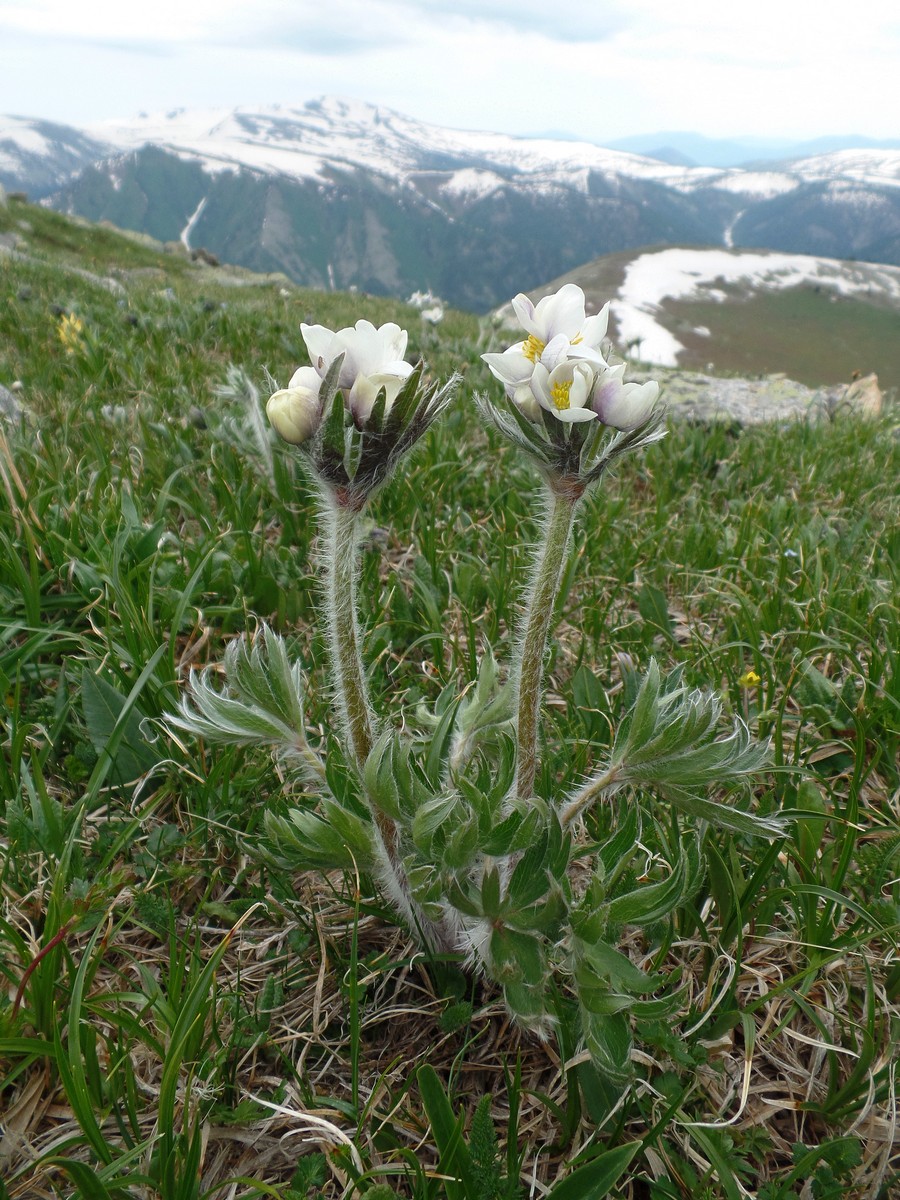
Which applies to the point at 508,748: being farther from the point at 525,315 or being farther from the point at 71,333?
the point at 71,333

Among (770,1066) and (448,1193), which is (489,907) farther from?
(770,1066)

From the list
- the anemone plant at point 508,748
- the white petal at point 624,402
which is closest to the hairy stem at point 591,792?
the anemone plant at point 508,748

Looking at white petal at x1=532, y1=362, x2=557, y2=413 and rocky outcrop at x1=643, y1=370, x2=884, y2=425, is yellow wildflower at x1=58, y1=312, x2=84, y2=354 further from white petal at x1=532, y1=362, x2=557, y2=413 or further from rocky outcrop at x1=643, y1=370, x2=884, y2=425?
white petal at x1=532, y1=362, x2=557, y2=413

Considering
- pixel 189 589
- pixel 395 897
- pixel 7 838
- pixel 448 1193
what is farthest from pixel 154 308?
pixel 448 1193

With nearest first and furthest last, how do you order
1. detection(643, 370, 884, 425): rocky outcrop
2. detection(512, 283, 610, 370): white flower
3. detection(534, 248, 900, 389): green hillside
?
detection(512, 283, 610, 370): white flower
detection(643, 370, 884, 425): rocky outcrop
detection(534, 248, 900, 389): green hillside

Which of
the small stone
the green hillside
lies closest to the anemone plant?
the small stone

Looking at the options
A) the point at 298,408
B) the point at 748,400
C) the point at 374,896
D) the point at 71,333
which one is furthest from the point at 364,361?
the point at 748,400

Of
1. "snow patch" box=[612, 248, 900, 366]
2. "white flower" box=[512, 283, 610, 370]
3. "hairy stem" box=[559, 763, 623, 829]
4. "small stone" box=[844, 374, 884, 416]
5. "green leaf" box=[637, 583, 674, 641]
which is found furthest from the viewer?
"snow patch" box=[612, 248, 900, 366]
